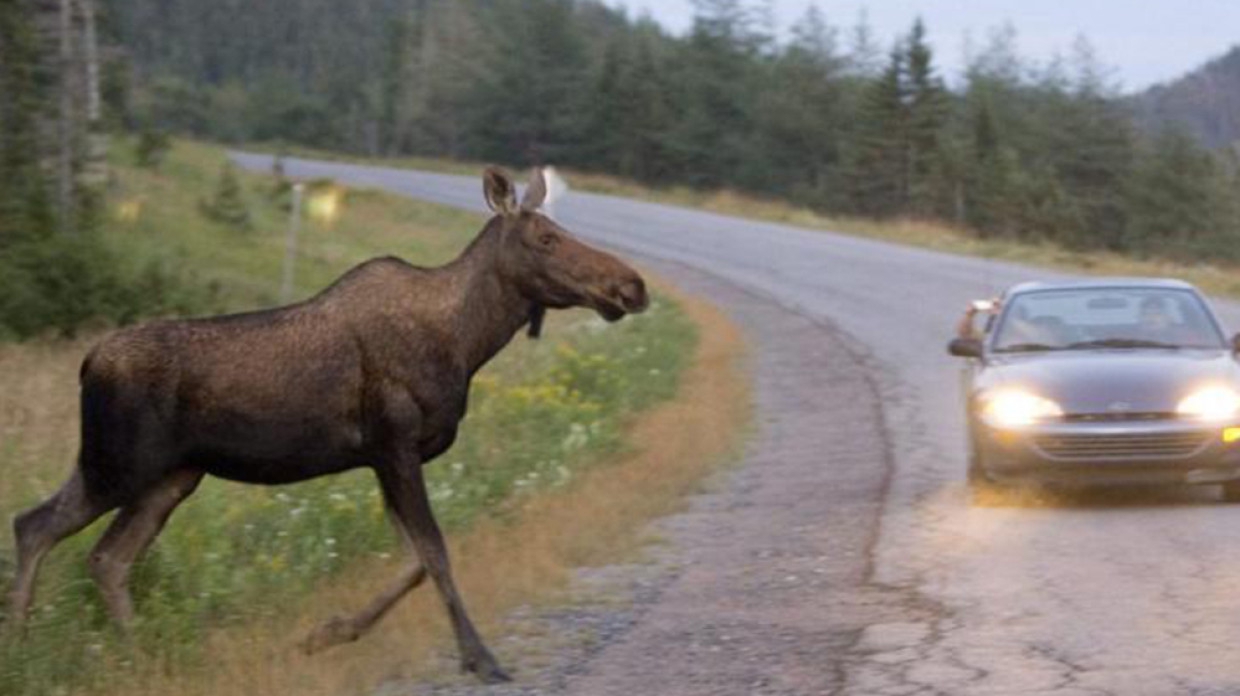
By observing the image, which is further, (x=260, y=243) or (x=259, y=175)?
(x=259, y=175)

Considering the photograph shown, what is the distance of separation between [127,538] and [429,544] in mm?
1289

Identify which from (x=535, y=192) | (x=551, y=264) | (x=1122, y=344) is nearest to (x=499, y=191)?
(x=535, y=192)

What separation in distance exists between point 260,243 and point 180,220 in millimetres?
1366

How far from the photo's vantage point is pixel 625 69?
91750 mm

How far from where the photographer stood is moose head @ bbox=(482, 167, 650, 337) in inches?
329

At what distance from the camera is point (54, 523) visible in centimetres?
829

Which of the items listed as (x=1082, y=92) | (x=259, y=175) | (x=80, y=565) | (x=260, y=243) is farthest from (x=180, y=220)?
(x=1082, y=92)

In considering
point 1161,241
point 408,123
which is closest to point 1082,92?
point 1161,241

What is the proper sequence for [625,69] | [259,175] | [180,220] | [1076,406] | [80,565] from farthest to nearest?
[625,69], [259,175], [180,220], [1076,406], [80,565]

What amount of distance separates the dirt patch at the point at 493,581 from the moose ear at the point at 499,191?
6.36ft

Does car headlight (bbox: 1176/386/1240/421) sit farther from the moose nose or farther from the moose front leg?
the moose front leg

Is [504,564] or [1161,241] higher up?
[504,564]

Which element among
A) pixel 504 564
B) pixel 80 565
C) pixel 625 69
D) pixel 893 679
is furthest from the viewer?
pixel 625 69

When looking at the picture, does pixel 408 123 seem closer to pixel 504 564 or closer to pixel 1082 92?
pixel 1082 92
